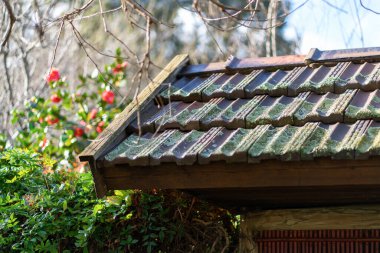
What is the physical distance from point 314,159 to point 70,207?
189cm

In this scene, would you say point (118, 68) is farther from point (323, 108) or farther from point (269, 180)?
point (269, 180)

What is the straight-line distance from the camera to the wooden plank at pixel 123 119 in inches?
173

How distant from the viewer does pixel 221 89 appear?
5055mm

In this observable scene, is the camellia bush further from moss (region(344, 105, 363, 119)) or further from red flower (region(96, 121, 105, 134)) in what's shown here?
red flower (region(96, 121, 105, 134))

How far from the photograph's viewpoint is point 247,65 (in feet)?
17.8

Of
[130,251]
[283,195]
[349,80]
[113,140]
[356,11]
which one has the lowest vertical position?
[130,251]

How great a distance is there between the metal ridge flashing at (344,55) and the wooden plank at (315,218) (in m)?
1.03

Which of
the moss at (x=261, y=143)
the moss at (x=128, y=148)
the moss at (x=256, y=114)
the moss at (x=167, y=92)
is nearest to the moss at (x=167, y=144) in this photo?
the moss at (x=128, y=148)

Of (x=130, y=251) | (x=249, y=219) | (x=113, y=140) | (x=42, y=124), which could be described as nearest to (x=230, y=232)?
(x=249, y=219)

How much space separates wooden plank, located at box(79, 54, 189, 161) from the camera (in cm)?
440

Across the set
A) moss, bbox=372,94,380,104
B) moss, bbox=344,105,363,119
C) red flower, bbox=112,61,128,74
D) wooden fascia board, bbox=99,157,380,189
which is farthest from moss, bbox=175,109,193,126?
red flower, bbox=112,61,128,74

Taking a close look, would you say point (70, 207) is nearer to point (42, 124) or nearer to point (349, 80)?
point (349, 80)

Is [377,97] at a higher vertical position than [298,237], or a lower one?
higher

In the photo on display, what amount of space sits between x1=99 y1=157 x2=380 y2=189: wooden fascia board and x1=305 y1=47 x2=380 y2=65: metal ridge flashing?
1382 millimetres
